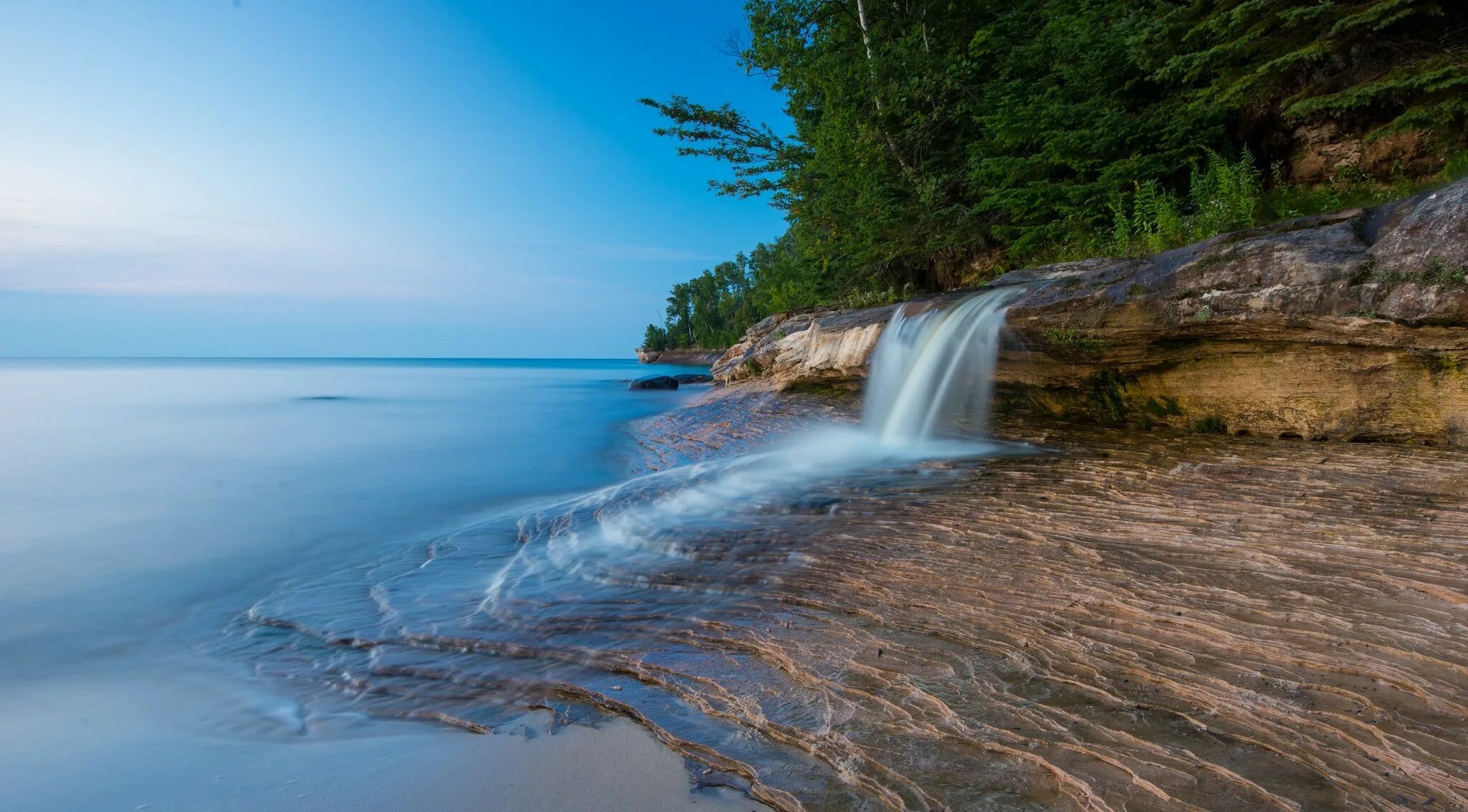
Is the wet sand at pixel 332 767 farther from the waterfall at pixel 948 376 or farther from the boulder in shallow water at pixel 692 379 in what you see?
the boulder in shallow water at pixel 692 379

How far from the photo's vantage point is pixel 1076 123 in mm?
10766

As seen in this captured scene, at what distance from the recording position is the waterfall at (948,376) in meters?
8.30

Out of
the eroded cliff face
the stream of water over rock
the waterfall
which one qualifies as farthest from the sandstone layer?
the stream of water over rock

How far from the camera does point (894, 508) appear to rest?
5141 millimetres

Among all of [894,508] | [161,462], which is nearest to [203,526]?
[161,462]

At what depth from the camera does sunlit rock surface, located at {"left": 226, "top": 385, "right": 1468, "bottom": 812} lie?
2115mm

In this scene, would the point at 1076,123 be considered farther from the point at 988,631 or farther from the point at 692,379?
the point at 692,379

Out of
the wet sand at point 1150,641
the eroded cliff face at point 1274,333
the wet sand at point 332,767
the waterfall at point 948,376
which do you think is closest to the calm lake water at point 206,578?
the wet sand at point 332,767

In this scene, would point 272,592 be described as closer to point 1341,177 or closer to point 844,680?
point 844,680

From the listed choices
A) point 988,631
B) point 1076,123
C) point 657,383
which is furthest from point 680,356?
point 988,631

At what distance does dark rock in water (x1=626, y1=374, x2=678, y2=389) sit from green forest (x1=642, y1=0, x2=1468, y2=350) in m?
11.1

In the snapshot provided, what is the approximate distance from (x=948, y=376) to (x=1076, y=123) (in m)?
5.71

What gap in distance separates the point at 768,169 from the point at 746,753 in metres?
18.4

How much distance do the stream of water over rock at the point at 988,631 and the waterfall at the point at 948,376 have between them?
2156 millimetres
